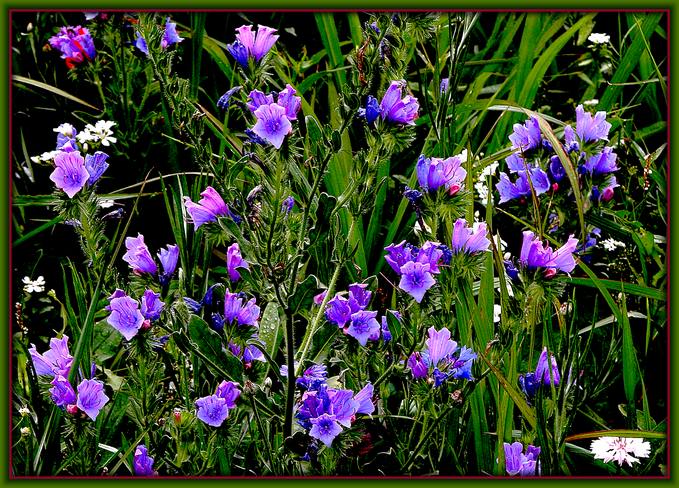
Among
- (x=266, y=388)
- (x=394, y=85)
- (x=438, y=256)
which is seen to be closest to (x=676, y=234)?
(x=438, y=256)

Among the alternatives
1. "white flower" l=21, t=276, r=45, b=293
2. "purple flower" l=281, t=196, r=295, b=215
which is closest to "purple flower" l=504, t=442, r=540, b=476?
"purple flower" l=281, t=196, r=295, b=215

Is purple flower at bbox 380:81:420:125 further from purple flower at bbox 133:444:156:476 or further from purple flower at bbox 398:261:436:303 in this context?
purple flower at bbox 133:444:156:476

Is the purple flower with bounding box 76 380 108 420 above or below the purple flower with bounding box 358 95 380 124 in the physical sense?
below

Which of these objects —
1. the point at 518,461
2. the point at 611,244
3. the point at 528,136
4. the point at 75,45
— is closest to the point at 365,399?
the point at 518,461

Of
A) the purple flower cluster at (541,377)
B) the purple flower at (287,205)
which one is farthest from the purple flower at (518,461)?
the purple flower at (287,205)

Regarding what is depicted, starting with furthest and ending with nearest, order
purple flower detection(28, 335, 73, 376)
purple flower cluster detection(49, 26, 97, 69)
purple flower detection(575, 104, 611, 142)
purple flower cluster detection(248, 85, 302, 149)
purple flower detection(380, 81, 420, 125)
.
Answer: purple flower cluster detection(49, 26, 97, 69) → purple flower detection(575, 104, 611, 142) → purple flower detection(28, 335, 73, 376) → purple flower detection(380, 81, 420, 125) → purple flower cluster detection(248, 85, 302, 149)

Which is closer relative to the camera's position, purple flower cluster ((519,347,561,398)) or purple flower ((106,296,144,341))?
purple flower ((106,296,144,341))
